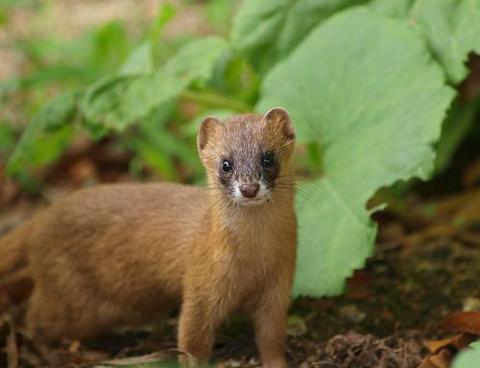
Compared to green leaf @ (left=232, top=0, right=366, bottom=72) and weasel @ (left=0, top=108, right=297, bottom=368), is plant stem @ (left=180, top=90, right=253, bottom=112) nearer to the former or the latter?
green leaf @ (left=232, top=0, right=366, bottom=72)

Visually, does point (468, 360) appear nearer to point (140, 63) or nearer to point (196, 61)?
point (196, 61)

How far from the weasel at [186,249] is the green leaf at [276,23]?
3.71ft

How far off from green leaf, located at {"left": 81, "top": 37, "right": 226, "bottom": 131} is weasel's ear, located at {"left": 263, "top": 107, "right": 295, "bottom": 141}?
40.8 inches

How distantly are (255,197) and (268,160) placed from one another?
0.26m

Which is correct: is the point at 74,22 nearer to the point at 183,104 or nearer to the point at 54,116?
the point at 183,104

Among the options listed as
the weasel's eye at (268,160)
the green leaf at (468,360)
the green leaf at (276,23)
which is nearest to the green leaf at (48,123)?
the green leaf at (276,23)

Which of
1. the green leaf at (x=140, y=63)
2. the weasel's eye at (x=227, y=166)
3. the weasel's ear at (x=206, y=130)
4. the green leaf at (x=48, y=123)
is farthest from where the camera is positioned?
the green leaf at (x=140, y=63)

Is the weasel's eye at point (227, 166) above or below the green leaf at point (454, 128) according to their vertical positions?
below

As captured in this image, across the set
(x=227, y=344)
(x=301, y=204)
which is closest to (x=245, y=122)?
(x=301, y=204)

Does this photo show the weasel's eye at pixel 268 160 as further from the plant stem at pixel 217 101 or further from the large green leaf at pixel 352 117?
the plant stem at pixel 217 101

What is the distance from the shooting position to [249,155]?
13.1ft

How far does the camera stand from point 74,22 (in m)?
9.42

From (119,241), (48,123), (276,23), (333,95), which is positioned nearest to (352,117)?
(333,95)

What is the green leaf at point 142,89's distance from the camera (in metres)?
5.19
